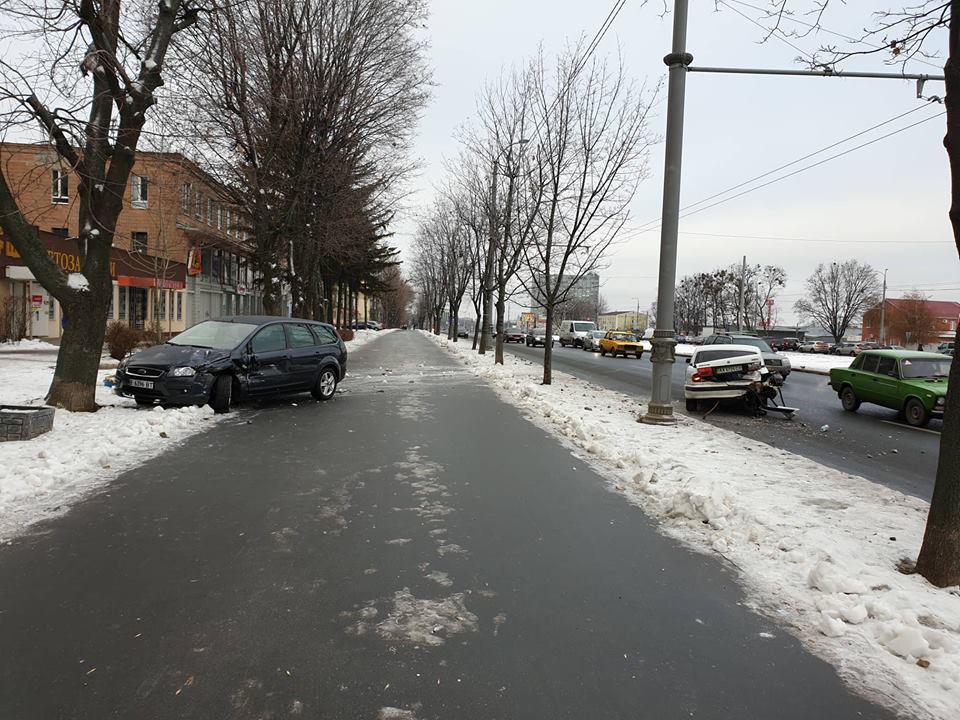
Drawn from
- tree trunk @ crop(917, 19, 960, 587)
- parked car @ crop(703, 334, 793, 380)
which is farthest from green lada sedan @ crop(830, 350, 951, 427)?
tree trunk @ crop(917, 19, 960, 587)

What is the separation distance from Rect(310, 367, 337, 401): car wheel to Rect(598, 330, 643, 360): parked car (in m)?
26.4

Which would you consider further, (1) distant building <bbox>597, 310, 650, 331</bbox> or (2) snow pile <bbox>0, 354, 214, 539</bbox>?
(1) distant building <bbox>597, 310, 650, 331</bbox>

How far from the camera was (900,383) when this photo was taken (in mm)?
12695

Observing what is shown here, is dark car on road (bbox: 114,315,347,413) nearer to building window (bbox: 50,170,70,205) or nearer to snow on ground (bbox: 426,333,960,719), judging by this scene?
building window (bbox: 50,170,70,205)

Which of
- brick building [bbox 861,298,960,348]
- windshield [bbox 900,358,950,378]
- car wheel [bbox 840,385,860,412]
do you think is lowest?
car wheel [bbox 840,385,860,412]

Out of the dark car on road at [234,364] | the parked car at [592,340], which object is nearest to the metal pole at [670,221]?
the dark car on road at [234,364]

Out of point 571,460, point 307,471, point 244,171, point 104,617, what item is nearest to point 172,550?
point 104,617

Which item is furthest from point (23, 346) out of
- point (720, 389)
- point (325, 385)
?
point (720, 389)

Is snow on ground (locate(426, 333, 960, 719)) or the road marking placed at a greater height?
snow on ground (locate(426, 333, 960, 719))

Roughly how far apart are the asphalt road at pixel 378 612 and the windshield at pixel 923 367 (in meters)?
9.89

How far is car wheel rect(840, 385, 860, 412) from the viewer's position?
13953mm

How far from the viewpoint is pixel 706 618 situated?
3531 millimetres

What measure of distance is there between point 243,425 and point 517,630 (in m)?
7.33

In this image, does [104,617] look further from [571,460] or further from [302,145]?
[302,145]
